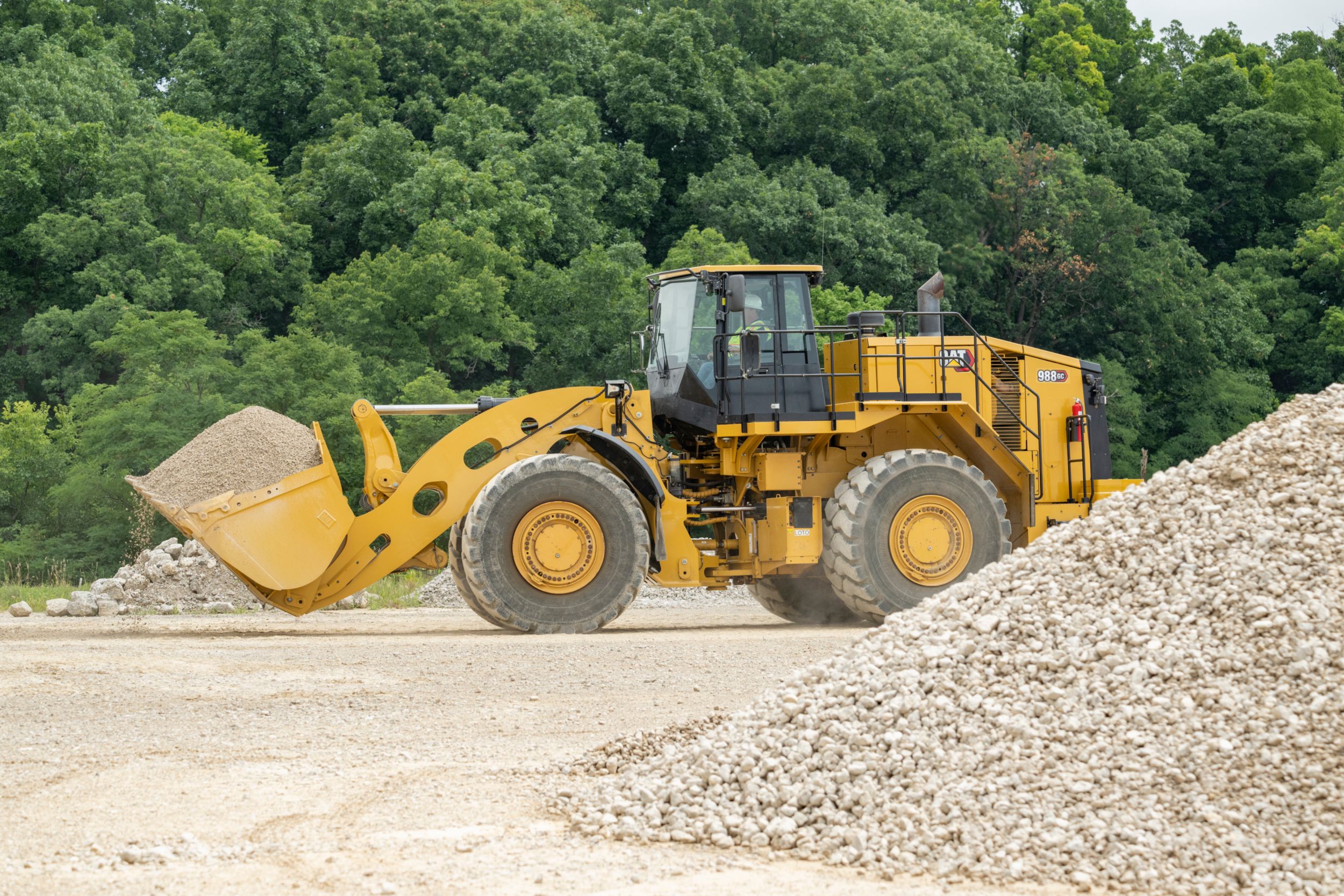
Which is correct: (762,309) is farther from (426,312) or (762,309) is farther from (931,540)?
(426,312)

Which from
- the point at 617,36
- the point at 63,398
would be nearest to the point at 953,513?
the point at 63,398

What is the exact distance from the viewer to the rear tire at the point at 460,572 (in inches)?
474

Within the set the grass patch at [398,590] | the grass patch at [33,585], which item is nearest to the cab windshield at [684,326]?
the grass patch at [398,590]

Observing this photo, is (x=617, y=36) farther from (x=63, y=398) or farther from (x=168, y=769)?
(x=168, y=769)

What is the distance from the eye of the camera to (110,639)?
1218 cm

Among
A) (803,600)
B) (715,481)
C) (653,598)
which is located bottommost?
(653,598)

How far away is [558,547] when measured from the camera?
39.0 feet

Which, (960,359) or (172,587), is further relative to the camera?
(172,587)

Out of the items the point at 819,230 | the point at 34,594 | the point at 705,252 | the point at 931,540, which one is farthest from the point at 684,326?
A: the point at 819,230

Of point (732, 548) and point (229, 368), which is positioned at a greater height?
point (229, 368)

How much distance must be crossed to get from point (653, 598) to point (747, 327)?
5862 millimetres

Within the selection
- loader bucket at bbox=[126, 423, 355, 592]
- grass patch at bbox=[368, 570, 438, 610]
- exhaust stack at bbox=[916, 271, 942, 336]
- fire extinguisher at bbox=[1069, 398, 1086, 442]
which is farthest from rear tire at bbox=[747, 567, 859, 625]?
grass patch at bbox=[368, 570, 438, 610]

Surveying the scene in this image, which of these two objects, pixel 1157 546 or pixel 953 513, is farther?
pixel 953 513

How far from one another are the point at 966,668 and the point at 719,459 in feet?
22.8
